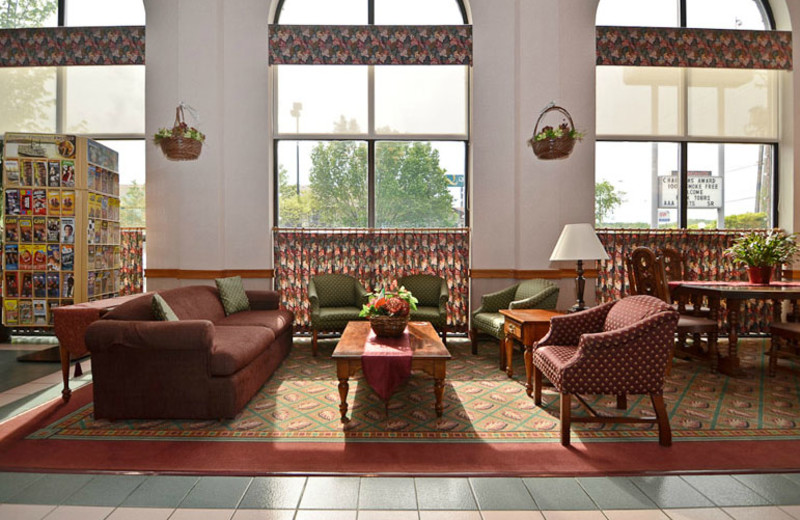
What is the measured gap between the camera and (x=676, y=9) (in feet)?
20.0

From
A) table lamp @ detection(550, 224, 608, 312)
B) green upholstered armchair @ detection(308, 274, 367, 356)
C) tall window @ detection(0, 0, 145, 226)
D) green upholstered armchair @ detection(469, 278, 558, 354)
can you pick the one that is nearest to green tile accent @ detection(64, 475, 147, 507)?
green upholstered armchair @ detection(308, 274, 367, 356)

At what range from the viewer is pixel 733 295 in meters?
4.10

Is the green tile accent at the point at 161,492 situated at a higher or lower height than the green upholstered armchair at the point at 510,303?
lower

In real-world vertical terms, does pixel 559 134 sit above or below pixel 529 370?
above

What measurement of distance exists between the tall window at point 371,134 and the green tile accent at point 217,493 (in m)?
4.08

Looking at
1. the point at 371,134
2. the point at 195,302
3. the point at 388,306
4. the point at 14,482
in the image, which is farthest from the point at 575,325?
the point at 371,134

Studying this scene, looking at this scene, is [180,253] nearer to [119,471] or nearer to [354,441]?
[119,471]

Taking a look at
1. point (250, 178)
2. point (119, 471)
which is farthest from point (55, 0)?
point (119, 471)

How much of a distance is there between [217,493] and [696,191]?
6987mm

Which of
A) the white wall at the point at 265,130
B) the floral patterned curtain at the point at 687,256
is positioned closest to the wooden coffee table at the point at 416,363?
the white wall at the point at 265,130

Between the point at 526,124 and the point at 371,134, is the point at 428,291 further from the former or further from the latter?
the point at 526,124

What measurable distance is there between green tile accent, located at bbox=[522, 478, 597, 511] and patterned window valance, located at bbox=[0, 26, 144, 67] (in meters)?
6.72

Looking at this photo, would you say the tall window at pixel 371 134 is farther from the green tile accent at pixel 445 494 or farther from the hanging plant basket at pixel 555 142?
the green tile accent at pixel 445 494

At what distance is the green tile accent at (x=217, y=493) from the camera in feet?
7.02
